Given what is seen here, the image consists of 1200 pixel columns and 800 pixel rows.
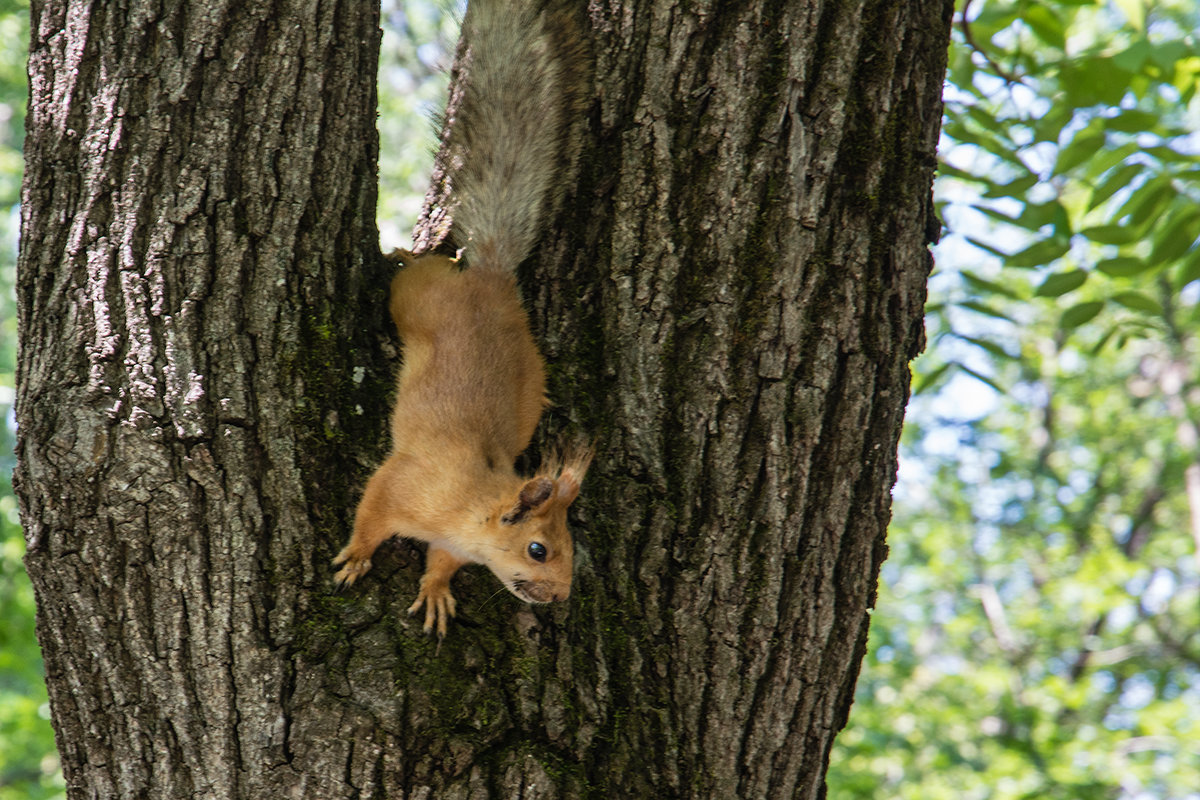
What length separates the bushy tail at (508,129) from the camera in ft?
7.46

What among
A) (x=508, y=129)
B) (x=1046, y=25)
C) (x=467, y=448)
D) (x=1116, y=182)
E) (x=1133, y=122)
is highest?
(x=1046, y=25)

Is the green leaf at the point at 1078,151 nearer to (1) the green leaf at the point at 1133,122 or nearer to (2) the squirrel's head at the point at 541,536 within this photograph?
(1) the green leaf at the point at 1133,122

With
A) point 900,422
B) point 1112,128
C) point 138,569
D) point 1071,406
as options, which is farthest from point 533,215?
point 1071,406

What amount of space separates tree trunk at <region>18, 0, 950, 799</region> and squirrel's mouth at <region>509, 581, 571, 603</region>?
0.03 metres

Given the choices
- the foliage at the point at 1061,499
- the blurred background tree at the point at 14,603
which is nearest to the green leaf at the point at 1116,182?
the foliage at the point at 1061,499

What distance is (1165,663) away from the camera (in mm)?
13727

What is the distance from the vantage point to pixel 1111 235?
2.89 meters

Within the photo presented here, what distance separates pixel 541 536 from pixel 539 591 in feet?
0.97

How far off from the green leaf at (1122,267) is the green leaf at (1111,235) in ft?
0.26

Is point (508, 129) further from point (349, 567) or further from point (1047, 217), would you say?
point (1047, 217)

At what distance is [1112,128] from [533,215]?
1844mm

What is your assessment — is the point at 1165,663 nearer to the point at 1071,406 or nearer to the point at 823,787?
the point at 1071,406

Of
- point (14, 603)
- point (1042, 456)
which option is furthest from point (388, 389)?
point (1042, 456)

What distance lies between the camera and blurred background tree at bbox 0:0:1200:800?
2.88m
